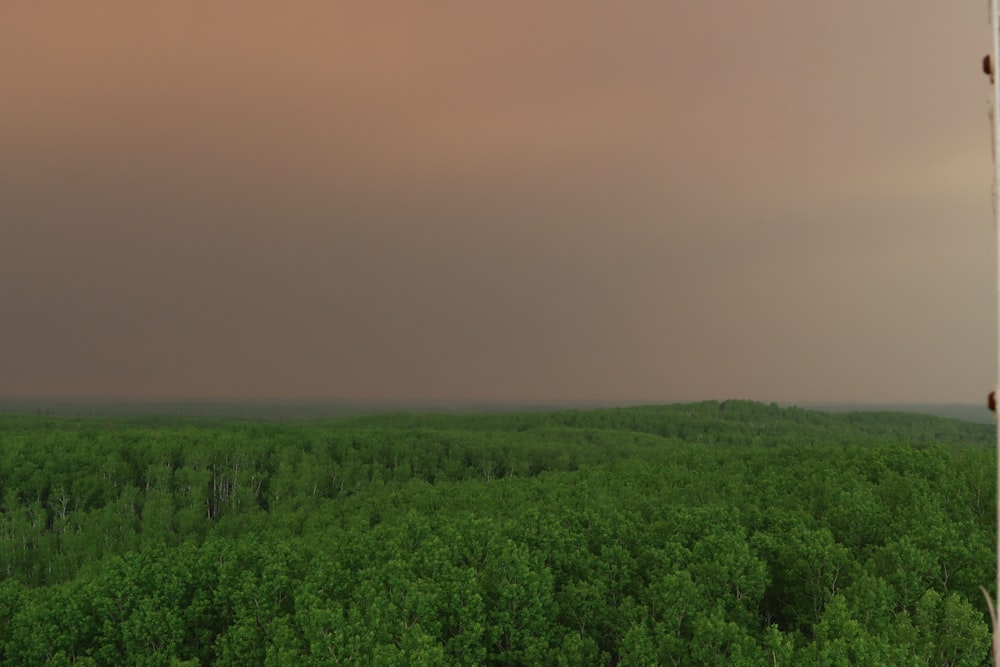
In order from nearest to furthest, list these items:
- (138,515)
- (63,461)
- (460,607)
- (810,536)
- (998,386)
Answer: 1. (998,386)
2. (460,607)
3. (810,536)
4. (138,515)
5. (63,461)

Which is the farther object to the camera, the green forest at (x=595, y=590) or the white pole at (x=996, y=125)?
the green forest at (x=595, y=590)

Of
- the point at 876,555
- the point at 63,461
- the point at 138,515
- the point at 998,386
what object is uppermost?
the point at 998,386

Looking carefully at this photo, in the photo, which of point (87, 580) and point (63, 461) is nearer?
point (87, 580)

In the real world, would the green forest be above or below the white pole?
below

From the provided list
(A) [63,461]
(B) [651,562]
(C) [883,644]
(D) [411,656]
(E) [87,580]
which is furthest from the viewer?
(A) [63,461]

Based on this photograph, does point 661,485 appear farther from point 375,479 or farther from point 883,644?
point 375,479

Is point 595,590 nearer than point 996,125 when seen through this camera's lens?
No

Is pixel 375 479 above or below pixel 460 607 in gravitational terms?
below

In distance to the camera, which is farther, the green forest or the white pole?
the green forest

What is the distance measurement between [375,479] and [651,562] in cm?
14545

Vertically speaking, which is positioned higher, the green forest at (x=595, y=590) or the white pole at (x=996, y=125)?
the white pole at (x=996, y=125)

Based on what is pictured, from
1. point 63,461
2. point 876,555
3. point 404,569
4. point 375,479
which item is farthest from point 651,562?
point 63,461

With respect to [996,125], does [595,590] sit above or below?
below

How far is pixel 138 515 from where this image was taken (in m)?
170
